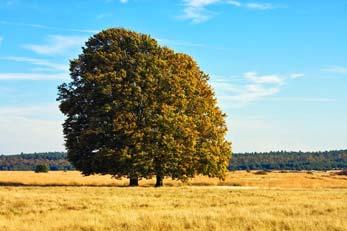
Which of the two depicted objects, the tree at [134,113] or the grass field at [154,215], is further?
the tree at [134,113]

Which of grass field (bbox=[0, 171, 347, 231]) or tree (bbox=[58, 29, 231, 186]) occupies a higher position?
tree (bbox=[58, 29, 231, 186])

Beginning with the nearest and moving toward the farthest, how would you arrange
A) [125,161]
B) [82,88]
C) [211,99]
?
[125,161]
[82,88]
[211,99]

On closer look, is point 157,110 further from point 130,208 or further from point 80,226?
point 80,226

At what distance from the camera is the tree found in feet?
172

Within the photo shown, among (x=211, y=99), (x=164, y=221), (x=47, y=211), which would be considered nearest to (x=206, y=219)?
(x=164, y=221)

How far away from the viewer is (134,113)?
53.4 metres

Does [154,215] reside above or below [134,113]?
below

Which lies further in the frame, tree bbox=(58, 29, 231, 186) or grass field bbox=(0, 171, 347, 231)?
tree bbox=(58, 29, 231, 186)

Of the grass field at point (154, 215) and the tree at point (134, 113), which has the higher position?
the tree at point (134, 113)

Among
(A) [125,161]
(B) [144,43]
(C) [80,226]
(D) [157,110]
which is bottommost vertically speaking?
(C) [80,226]

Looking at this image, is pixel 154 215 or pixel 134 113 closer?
pixel 154 215

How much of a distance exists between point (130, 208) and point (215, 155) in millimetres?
29416

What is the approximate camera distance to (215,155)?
A: 58.0m

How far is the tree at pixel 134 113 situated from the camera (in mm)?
52344
